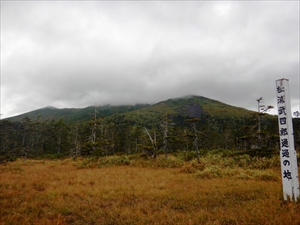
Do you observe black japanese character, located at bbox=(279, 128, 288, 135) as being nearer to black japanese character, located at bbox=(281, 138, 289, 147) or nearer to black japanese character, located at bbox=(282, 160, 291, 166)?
black japanese character, located at bbox=(281, 138, 289, 147)

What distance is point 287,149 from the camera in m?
7.16

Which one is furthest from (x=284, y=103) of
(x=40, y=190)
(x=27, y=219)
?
(x=40, y=190)

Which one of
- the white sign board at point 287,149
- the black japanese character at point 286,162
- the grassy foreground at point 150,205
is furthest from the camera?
the black japanese character at point 286,162

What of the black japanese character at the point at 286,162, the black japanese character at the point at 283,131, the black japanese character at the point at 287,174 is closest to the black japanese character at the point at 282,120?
the black japanese character at the point at 283,131

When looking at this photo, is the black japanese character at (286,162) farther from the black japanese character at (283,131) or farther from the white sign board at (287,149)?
the black japanese character at (283,131)

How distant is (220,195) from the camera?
8.70 metres

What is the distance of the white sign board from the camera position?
702 cm

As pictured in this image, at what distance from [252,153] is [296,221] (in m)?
14.6

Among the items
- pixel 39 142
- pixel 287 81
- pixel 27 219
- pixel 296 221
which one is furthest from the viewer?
pixel 39 142

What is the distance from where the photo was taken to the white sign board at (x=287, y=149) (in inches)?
277

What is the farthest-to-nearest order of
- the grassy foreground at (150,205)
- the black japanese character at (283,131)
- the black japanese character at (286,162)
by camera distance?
the black japanese character at (283,131)
the black japanese character at (286,162)
the grassy foreground at (150,205)

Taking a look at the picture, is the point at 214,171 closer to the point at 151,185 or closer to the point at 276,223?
the point at 151,185

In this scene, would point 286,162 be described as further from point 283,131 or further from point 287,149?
point 283,131

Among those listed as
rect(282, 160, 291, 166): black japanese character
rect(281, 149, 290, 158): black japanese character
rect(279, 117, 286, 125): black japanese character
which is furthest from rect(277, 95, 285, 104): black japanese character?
rect(282, 160, 291, 166): black japanese character
